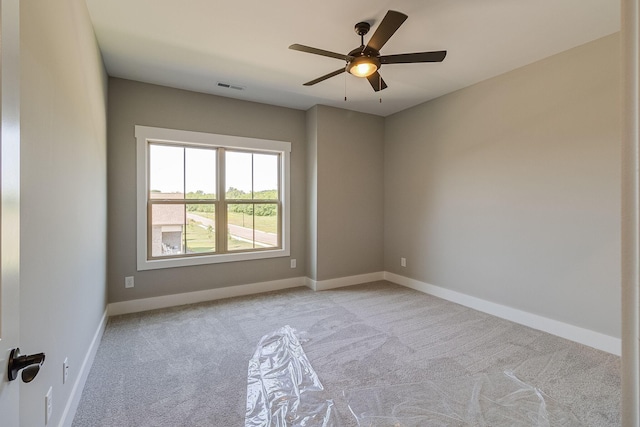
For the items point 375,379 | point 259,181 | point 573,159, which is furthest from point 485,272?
point 259,181

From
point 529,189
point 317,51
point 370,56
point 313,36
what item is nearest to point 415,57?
point 370,56

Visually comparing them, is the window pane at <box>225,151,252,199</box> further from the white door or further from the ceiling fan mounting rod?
the white door

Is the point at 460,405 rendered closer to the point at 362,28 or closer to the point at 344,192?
the point at 362,28

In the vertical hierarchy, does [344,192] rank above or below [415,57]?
below

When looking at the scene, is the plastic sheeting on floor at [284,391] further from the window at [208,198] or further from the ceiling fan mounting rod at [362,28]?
the ceiling fan mounting rod at [362,28]

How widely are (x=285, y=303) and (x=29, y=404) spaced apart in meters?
2.78

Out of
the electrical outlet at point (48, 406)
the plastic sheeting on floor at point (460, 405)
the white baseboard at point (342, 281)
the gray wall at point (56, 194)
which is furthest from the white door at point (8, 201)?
the white baseboard at point (342, 281)

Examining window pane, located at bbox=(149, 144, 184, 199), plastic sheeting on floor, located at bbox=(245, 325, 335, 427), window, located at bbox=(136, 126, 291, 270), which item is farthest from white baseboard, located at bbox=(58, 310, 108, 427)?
window pane, located at bbox=(149, 144, 184, 199)

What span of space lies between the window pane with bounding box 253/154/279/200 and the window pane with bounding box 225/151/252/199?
9 cm

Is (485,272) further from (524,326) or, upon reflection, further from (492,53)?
(492,53)

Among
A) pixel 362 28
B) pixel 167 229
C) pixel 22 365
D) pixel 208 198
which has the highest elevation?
pixel 362 28

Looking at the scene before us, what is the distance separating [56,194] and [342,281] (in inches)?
147

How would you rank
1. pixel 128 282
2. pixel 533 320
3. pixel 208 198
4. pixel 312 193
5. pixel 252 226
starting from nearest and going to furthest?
pixel 533 320 < pixel 128 282 < pixel 208 198 < pixel 252 226 < pixel 312 193

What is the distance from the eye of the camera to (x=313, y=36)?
272 cm
